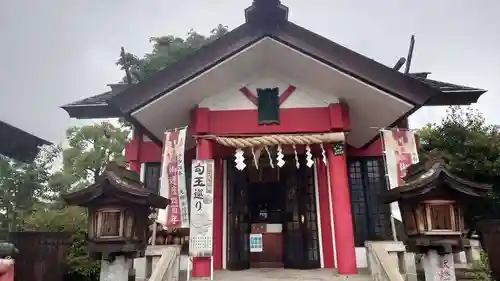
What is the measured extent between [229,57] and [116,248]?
4.92 m

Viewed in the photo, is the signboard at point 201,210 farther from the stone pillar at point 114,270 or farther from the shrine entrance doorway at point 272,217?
the stone pillar at point 114,270

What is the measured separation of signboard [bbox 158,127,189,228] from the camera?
7973mm

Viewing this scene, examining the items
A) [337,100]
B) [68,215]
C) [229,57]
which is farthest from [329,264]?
[68,215]

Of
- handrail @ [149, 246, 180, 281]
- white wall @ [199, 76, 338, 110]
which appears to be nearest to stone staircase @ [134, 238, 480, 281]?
handrail @ [149, 246, 180, 281]

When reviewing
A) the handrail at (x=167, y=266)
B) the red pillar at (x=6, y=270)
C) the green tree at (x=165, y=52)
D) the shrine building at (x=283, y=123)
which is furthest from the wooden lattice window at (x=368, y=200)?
the green tree at (x=165, y=52)

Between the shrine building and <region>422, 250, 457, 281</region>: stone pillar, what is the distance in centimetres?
252

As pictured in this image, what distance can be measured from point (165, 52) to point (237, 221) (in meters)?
14.5

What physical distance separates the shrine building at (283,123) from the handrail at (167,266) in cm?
52

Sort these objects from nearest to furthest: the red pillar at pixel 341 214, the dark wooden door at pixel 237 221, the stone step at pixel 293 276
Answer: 1. the stone step at pixel 293 276
2. the red pillar at pixel 341 214
3. the dark wooden door at pixel 237 221

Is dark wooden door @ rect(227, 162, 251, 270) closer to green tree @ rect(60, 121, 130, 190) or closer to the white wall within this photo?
the white wall

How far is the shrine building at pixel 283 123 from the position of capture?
8.48 metres

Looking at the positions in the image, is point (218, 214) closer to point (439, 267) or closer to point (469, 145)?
point (439, 267)

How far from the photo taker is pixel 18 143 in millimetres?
6602

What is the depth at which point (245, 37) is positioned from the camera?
8.63 m
